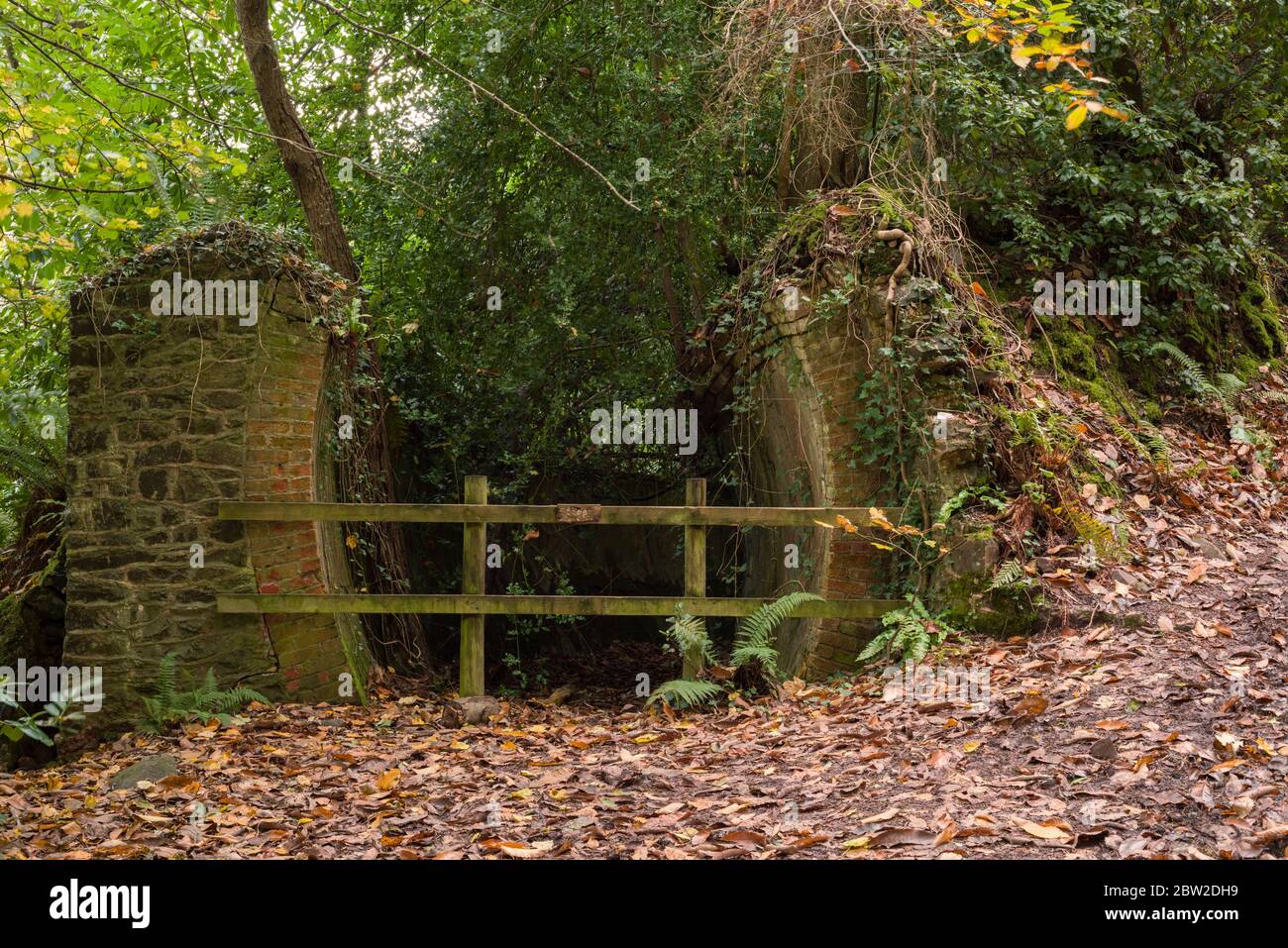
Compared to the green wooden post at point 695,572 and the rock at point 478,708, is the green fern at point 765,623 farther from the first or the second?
the rock at point 478,708

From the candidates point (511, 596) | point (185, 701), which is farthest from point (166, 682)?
point (511, 596)

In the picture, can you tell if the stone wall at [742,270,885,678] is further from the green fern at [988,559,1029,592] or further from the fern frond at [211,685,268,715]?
the fern frond at [211,685,268,715]

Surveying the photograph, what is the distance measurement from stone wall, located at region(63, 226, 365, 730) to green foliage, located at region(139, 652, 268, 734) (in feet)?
0.37

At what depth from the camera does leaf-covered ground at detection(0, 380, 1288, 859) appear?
3.80 m

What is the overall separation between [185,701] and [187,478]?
1438 millimetres

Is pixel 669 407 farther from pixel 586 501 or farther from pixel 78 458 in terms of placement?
pixel 78 458

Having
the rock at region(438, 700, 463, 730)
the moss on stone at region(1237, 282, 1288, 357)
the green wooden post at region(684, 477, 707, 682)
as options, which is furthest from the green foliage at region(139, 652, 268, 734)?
the moss on stone at region(1237, 282, 1288, 357)

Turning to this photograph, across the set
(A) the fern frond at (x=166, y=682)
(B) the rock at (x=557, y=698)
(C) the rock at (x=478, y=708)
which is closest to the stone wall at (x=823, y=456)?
(B) the rock at (x=557, y=698)

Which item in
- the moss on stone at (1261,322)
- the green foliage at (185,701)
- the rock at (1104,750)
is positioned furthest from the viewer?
the moss on stone at (1261,322)

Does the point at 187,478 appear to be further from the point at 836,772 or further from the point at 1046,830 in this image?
the point at 1046,830

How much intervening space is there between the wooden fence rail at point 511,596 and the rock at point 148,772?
139cm

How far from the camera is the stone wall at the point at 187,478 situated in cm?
675

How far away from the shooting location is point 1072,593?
6090 millimetres
